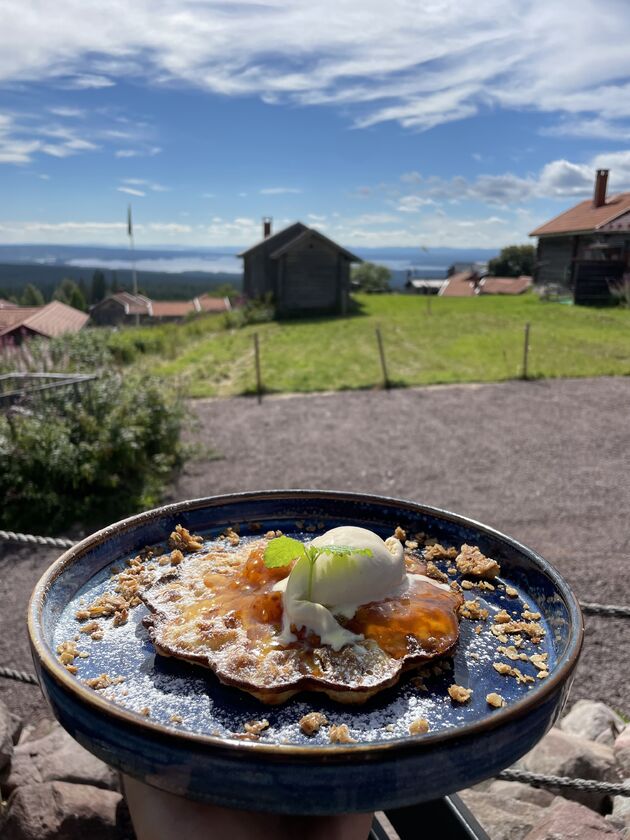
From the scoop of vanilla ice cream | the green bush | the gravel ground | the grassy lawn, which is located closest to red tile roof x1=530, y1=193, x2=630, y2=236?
the grassy lawn

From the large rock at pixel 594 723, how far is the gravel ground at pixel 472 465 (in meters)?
0.44

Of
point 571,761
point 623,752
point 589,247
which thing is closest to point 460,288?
point 589,247

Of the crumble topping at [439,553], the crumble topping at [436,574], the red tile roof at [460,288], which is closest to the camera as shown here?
the crumble topping at [436,574]

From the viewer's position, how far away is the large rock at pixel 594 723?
374cm

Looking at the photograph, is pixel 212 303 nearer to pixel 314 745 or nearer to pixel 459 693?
pixel 459 693

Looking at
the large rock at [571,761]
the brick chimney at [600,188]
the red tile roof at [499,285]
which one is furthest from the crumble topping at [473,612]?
the red tile roof at [499,285]

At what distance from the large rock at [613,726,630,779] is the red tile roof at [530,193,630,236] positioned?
25952 mm

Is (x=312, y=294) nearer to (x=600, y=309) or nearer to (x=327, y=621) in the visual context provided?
(x=600, y=309)

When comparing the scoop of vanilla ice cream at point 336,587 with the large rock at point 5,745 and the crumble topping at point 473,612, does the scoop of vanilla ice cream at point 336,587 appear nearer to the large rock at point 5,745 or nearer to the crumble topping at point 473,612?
the crumble topping at point 473,612

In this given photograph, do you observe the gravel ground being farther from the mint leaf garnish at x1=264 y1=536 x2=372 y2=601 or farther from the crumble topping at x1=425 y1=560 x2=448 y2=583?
the mint leaf garnish at x1=264 y1=536 x2=372 y2=601

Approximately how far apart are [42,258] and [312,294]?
20.2m

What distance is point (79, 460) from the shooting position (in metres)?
7.04

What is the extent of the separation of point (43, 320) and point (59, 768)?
891 cm

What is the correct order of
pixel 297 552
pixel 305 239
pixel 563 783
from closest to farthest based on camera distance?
pixel 297 552
pixel 563 783
pixel 305 239
